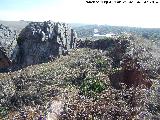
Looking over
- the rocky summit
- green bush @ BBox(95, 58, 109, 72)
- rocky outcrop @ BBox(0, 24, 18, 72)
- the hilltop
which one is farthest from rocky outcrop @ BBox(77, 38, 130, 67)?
rocky outcrop @ BBox(0, 24, 18, 72)

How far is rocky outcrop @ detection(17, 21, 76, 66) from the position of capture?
126 ft

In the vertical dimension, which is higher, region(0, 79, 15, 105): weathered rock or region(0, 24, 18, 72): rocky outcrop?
region(0, 24, 18, 72): rocky outcrop

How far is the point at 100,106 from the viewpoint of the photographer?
1512 centimetres

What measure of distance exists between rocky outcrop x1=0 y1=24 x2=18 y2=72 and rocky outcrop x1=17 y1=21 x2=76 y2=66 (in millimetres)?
825

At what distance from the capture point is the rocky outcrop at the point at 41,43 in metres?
38.3

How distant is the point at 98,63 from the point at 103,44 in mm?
10048

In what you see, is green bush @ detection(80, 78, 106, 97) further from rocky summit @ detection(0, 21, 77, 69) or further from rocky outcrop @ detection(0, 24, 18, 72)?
rocky outcrop @ detection(0, 24, 18, 72)

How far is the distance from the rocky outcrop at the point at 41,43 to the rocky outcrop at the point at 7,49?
0.83 m

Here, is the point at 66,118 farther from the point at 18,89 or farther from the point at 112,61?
the point at 112,61

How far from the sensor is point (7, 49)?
3944 cm

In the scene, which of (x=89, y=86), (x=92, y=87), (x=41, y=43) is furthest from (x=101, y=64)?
(x=41, y=43)

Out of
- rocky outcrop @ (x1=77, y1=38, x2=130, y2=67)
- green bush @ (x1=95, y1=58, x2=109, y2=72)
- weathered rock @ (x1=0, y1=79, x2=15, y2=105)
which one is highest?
rocky outcrop @ (x1=77, y1=38, x2=130, y2=67)

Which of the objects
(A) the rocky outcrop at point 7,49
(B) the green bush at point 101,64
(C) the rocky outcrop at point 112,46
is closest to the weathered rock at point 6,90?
(B) the green bush at point 101,64

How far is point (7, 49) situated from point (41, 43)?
4.32m
